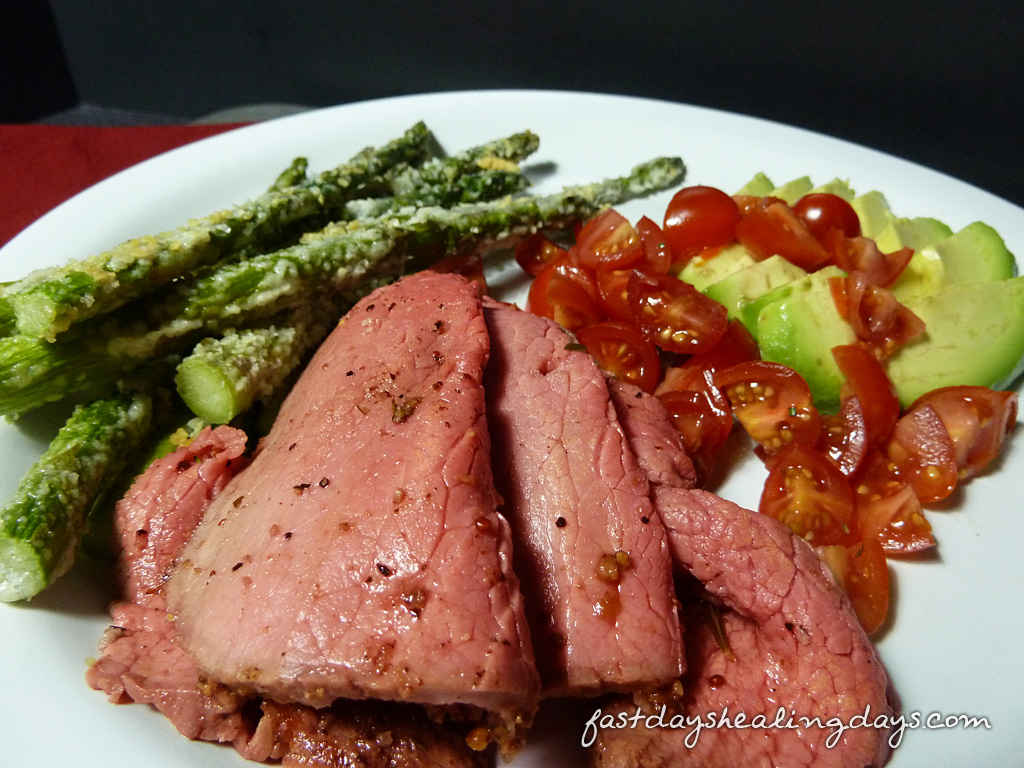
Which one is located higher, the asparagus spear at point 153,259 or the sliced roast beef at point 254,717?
the asparagus spear at point 153,259

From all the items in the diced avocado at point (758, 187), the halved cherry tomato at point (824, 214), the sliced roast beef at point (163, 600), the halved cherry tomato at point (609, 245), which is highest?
the halved cherry tomato at point (824, 214)

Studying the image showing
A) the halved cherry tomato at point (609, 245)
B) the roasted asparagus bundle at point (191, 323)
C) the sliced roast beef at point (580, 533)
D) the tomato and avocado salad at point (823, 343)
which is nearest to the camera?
the sliced roast beef at point (580, 533)

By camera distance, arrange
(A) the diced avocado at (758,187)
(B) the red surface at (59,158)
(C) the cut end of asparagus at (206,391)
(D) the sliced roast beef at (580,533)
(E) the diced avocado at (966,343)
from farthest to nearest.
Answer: (B) the red surface at (59,158)
(A) the diced avocado at (758,187)
(E) the diced avocado at (966,343)
(C) the cut end of asparagus at (206,391)
(D) the sliced roast beef at (580,533)

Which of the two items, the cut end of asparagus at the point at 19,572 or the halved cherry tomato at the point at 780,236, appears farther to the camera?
the halved cherry tomato at the point at 780,236

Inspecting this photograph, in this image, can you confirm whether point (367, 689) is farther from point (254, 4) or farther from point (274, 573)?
point (254, 4)

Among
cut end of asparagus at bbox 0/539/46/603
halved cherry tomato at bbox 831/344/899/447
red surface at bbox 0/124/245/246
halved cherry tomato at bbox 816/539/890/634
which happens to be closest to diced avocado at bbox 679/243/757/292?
halved cherry tomato at bbox 831/344/899/447

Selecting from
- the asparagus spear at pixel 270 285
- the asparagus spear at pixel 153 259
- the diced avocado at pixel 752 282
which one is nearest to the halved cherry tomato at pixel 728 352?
the diced avocado at pixel 752 282

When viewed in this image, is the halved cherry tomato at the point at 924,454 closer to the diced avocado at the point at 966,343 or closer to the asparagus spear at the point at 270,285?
the diced avocado at the point at 966,343
